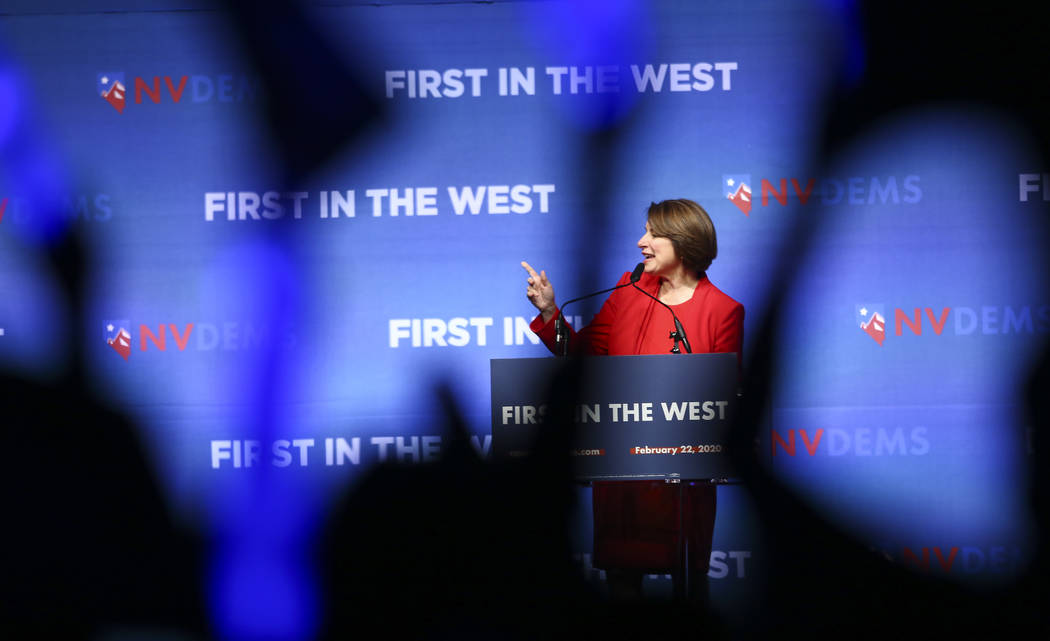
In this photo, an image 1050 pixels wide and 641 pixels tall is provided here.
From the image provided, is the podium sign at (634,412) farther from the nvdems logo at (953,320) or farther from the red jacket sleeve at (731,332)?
the nvdems logo at (953,320)

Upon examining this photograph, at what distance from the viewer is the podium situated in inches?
86.8

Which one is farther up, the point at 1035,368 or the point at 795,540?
the point at 1035,368

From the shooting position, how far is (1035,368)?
2.93 meters

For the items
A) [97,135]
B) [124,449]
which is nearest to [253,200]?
[97,135]

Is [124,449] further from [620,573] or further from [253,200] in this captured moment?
[620,573]

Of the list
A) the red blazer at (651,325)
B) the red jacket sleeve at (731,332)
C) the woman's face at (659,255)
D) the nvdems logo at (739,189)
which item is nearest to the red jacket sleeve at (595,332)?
the red blazer at (651,325)

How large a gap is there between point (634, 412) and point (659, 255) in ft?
2.68

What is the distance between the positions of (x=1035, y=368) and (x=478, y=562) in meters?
2.09

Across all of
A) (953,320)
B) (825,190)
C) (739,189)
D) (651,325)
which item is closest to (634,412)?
(651,325)

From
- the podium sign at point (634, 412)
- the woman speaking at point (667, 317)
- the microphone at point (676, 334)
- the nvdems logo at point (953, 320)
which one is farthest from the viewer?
the nvdems logo at point (953, 320)

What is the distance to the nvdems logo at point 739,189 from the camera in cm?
295

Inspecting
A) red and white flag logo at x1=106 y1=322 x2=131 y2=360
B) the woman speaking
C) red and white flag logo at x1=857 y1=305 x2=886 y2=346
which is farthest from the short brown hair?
red and white flag logo at x1=106 y1=322 x2=131 y2=360

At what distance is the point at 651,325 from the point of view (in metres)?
2.83

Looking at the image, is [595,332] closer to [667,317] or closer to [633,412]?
[667,317]
